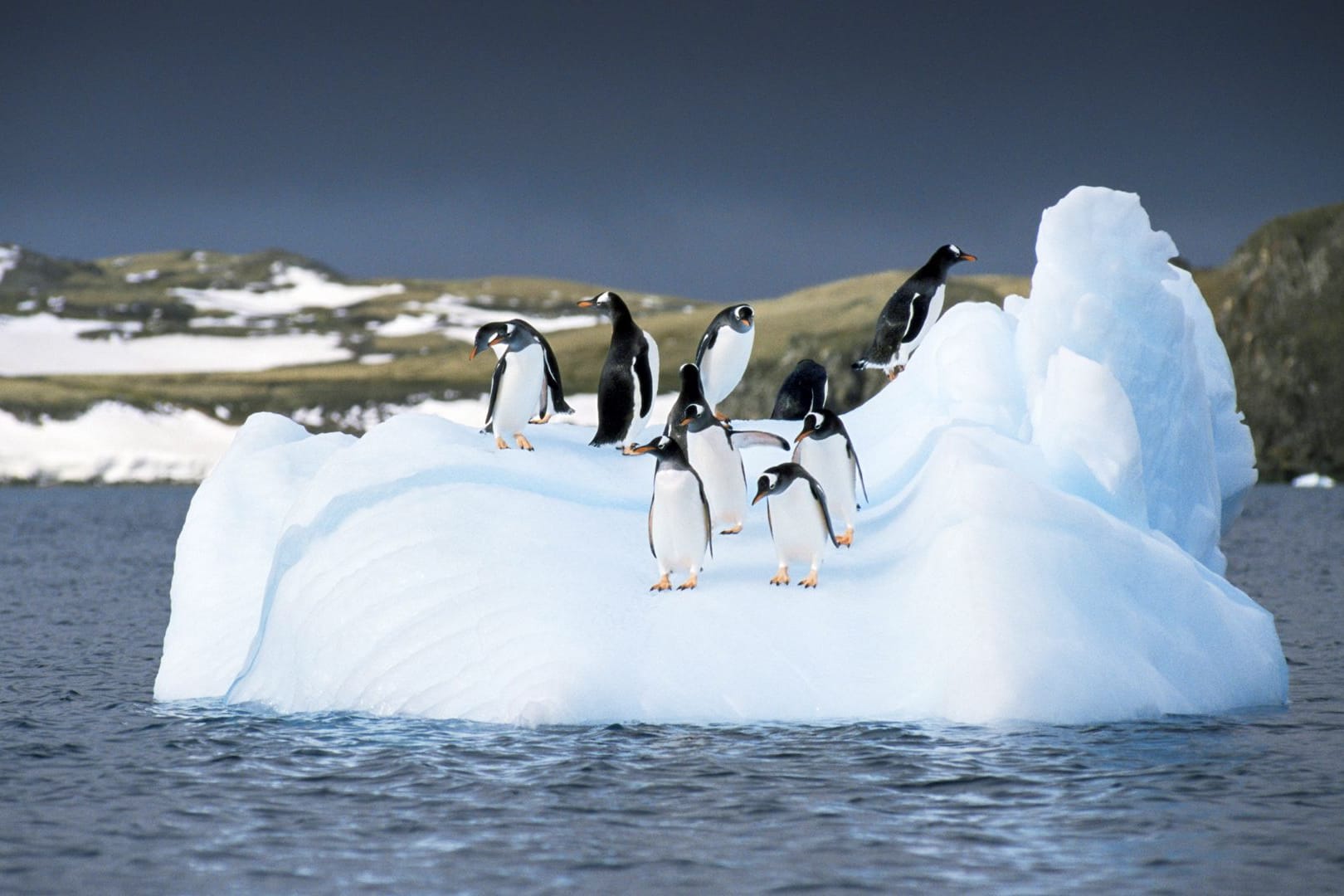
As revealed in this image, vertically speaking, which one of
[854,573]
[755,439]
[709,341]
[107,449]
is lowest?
[107,449]

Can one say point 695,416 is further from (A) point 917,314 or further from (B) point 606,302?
(A) point 917,314

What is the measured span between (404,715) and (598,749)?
237 centimetres

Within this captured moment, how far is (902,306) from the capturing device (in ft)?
67.4

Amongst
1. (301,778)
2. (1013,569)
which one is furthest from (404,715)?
(1013,569)

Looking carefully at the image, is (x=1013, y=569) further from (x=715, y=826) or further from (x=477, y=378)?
(x=477, y=378)

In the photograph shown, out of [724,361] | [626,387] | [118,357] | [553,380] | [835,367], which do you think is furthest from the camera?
Answer: [118,357]

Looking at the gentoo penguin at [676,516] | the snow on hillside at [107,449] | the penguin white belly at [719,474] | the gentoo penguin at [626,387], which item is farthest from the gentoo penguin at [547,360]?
the snow on hillside at [107,449]

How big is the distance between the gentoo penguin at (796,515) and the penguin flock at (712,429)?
0.01 meters

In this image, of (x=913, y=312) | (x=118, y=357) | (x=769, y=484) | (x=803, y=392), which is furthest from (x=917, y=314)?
(x=118, y=357)

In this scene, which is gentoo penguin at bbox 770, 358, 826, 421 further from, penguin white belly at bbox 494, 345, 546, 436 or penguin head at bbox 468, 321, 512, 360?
penguin head at bbox 468, 321, 512, 360

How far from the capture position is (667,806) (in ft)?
30.9

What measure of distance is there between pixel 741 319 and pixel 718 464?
4.27 meters

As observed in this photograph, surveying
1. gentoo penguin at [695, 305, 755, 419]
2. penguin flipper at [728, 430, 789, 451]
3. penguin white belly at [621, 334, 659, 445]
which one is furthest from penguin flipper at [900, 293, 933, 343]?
penguin flipper at [728, 430, 789, 451]

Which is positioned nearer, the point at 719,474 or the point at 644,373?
the point at 719,474
